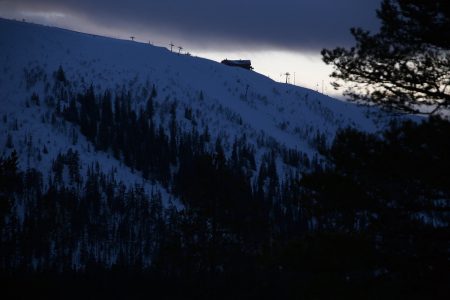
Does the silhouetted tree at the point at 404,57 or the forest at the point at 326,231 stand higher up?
the silhouetted tree at the point at 404,57

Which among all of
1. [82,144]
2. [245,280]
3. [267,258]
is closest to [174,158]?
[82,144]

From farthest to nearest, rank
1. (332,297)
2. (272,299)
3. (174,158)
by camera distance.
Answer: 1. (174,158)
2. (272,299)
3. (332,297)

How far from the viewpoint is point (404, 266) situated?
10.2m

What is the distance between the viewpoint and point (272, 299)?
38844 mm

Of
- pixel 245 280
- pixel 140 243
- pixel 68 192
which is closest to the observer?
pixel 245 280

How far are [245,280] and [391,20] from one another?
35.1m

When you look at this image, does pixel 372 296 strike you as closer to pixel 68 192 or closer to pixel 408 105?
pixel 408 105

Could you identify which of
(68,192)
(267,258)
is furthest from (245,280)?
(68,192)

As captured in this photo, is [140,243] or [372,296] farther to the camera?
[140,243]

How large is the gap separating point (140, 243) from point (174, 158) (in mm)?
67571

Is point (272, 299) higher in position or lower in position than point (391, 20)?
lower

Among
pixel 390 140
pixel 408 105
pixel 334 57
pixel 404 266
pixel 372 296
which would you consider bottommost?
pixel 372 296

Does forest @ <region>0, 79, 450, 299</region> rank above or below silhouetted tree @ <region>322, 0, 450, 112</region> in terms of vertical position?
below

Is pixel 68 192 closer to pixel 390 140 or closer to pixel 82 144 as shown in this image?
pixel 82 144
